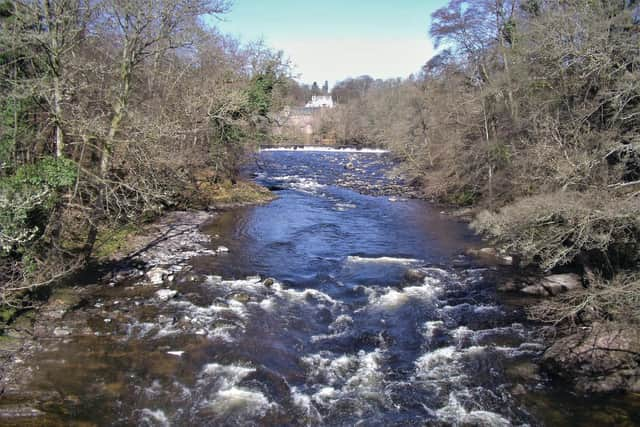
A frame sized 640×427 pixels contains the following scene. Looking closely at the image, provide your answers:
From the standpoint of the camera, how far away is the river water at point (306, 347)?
8695 mm

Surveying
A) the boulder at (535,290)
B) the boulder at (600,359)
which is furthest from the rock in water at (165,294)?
the boulder at (535,290)

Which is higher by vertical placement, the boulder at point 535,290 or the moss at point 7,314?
the moss at point 7,314

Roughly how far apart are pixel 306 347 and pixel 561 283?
26.0 feet

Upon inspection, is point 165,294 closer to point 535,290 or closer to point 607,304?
point 535,290

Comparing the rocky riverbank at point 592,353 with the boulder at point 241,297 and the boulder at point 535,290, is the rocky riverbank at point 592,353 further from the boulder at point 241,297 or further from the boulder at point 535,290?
the boulder at point 241,297

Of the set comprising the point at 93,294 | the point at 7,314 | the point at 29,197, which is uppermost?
the point at 29,197

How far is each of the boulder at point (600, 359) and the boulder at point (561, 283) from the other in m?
3.14

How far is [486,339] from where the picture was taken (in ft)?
38.0

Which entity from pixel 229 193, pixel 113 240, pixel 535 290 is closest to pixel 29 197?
pixel 113 240

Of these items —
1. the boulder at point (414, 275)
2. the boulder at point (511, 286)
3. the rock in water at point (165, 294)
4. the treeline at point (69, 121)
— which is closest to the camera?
the treeline at point (69, 121)

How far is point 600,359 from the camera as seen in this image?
10.0 meters

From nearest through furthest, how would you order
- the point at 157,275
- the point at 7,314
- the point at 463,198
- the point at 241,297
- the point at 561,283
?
the point at 7,314 < the point at 241,297 < the point at 561,283 < the point at 157,275 < the point at 463,198

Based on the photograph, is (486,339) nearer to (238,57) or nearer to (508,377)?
(508,377)

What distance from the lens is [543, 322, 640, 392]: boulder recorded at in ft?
31.3
